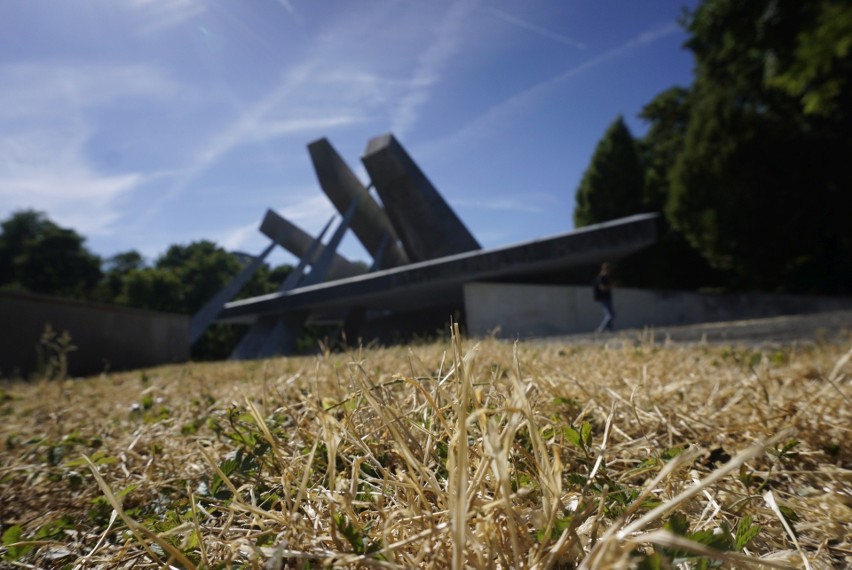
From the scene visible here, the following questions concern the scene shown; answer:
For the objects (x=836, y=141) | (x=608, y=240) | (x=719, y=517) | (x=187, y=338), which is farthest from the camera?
(x=187, y=338)

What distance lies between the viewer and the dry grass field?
69 cm

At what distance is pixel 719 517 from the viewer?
94 centimetres

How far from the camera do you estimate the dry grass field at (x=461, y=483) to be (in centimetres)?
69

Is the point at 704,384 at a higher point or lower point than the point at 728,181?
lower

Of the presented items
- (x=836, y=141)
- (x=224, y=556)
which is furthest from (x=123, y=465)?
(x=836, y=141)

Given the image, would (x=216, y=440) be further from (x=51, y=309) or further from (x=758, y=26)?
(x=758, y=26)

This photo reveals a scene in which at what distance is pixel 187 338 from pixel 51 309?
308 inches

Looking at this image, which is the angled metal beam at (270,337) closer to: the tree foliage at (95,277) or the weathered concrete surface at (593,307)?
the weathered concrete surface at (593,307)

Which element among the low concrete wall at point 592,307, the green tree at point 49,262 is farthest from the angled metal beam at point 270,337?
the green tree at point 49,262

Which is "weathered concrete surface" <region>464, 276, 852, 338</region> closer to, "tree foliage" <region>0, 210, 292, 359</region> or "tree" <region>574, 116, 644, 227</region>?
"tree" <region>574, 116, 644, 227</region>

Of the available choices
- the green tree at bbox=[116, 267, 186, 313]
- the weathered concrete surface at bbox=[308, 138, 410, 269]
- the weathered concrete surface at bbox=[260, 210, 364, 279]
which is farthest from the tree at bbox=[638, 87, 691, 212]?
the green tree at bbox=[116, 267, 186, 313]

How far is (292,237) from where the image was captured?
24984 mm

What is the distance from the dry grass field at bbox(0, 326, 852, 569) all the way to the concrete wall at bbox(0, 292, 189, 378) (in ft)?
20.9

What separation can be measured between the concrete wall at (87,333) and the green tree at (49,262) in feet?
85.6
